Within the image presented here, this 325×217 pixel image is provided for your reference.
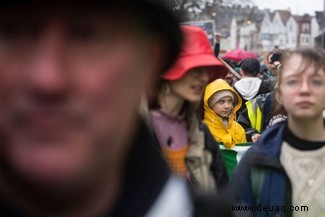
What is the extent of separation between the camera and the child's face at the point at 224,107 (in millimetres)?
4695

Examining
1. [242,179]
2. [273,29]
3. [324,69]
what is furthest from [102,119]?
[273,29]

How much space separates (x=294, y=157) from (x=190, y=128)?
2.50ft

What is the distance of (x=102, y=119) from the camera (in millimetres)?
972

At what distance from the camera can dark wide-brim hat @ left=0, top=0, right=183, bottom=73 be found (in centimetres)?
98

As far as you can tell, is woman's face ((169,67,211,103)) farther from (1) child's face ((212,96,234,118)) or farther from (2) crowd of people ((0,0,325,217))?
(2) crowd of people ((0,0,325,217))

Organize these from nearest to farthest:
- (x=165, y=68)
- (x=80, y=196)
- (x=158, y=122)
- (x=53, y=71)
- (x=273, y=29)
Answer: (x=53, y=71), (x=80, y=196), (x=165, y=68), (x=158, y=122), (x=273, y=29)

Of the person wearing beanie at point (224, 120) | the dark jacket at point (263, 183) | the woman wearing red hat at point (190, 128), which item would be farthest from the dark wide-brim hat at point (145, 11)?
the person wearing beanie at point (224, 120)

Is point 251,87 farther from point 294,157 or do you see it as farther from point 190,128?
point 294,157

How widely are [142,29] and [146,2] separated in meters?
0.05

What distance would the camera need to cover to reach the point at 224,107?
4.73 meters

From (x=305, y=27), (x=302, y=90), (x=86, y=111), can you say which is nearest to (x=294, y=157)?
(x=302, y=90)

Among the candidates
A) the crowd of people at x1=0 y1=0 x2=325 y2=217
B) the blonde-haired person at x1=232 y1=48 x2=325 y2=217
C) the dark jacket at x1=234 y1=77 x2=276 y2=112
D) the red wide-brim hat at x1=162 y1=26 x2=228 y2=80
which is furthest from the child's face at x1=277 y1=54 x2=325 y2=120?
the dark jacket at x1=234 y1=77 x2=276 y2=112

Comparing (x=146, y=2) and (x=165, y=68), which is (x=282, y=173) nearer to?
(x=165, y=68)

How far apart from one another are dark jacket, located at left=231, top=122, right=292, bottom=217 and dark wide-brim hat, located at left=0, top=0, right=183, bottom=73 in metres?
1.46
